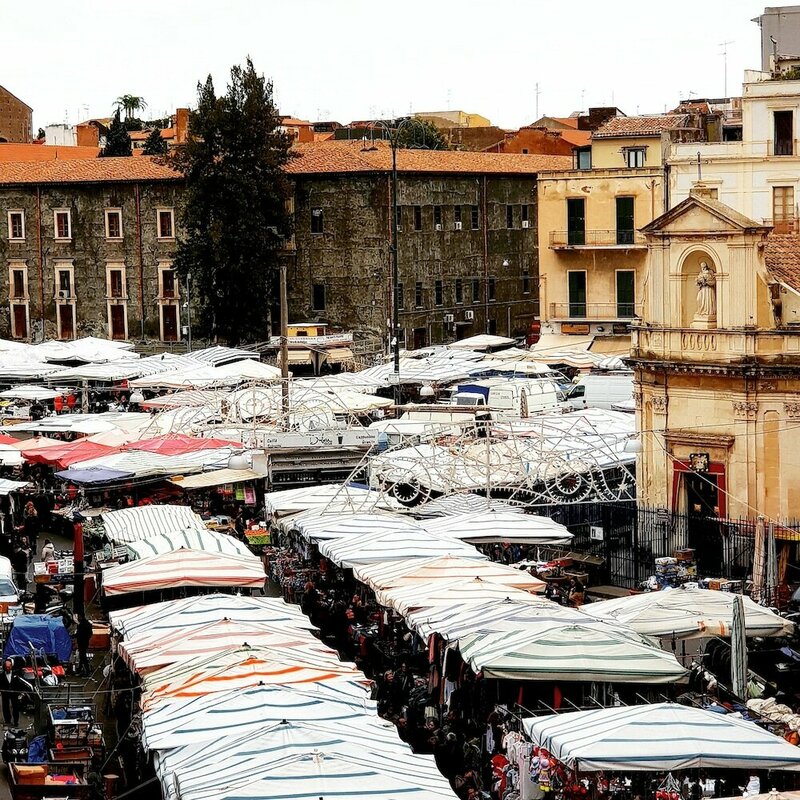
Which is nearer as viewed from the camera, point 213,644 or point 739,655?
point 739,655

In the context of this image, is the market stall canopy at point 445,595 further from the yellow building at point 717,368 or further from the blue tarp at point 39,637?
the yellow building at point 717,368

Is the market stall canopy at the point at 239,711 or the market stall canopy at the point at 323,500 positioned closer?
the market stall canopy at the point at 239,711

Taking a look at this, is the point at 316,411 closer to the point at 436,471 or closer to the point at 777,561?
the point at 436,471

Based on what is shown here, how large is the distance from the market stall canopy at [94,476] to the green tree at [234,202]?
27869 millimetres

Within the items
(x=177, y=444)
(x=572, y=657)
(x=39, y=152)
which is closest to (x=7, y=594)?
(x=572, y=657)

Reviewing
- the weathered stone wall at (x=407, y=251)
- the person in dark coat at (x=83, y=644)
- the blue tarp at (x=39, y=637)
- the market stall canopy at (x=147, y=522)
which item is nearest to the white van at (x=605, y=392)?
the market stall canopy at (x=147, y=522)

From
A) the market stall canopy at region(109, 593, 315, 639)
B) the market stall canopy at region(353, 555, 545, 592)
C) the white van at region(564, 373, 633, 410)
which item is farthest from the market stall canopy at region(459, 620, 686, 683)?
the white van at region(564, 373, 633, 410)

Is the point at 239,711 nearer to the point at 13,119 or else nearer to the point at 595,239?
the point at 595,239

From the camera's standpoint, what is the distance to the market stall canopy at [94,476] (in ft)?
112

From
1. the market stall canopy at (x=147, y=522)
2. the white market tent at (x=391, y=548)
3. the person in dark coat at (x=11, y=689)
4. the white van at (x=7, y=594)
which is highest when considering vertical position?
the white market tent at (x=391, y=548)

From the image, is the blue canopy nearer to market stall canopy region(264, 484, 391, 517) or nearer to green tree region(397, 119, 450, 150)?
market stall canopy region(264, 484, 391, 517)

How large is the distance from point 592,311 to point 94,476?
30158 mm

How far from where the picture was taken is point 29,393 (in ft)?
168

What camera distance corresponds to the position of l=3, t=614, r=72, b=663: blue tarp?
79.3ft
